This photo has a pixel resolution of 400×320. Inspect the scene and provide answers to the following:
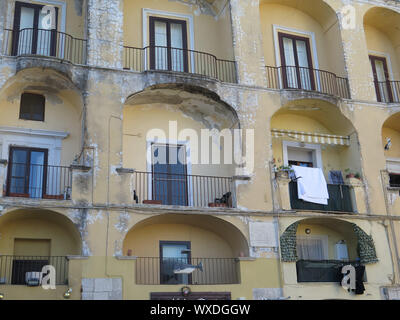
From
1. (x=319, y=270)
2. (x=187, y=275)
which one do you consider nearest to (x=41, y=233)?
(x=187, y=275)

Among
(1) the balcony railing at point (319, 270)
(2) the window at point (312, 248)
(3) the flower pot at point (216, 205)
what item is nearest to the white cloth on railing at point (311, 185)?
(2) the window at point (312, 248)

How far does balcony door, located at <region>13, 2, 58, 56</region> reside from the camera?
18906 mm

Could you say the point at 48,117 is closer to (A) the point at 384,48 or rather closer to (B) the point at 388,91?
(B) the point at 388,91

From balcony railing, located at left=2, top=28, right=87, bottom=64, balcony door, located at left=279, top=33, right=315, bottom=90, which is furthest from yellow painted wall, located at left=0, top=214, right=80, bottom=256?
balcony door, located at left=279, top=33, right=315, bottom=90

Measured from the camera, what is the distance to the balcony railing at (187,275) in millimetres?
17484

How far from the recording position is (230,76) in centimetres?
2020

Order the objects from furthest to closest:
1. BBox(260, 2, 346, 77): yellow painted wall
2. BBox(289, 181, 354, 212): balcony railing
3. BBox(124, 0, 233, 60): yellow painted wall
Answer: BBox(260, 2, 346, 77): yellow painted wall
BBox(124, 0, 233, 60): yellow painted wall
BBox(289, 181, 354, 212): balcony railing

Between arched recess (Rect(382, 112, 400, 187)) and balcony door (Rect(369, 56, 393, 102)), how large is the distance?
1046 mm

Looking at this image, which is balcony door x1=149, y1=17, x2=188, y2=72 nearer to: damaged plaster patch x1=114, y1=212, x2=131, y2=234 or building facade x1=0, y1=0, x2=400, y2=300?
building facade x1=0, y1=0, x2=400, y2=300

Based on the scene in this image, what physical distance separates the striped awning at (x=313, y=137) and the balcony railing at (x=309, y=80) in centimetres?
154

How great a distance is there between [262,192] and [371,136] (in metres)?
4.95
